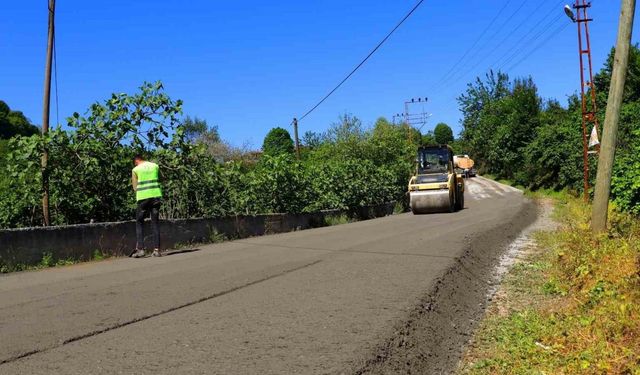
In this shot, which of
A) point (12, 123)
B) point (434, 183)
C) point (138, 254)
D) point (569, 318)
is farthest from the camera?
point (12, 123)

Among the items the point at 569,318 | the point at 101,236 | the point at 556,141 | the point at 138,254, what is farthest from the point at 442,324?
the point at 556,141

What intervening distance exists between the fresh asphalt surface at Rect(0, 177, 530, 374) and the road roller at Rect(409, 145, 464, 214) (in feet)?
45.6

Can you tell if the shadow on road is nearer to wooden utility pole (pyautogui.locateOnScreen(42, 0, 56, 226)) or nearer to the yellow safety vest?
the yellow safety vest

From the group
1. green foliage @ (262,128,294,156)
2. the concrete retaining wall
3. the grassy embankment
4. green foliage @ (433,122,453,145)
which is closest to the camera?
the grassy embankment

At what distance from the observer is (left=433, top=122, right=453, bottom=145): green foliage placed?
5010 inches

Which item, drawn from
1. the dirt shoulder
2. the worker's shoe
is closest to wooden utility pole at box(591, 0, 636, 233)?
the dirt shoulder

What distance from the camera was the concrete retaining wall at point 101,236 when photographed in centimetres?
880

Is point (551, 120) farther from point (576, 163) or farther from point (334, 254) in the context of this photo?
point (334, 254)

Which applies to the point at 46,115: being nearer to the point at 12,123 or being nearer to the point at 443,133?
the point at 12,123

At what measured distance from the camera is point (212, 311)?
5.59 m

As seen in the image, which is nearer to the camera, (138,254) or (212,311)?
(212,311)

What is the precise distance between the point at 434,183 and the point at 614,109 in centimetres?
1297

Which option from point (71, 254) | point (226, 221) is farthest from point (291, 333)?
point (226, 221)

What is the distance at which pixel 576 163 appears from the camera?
36156mm
